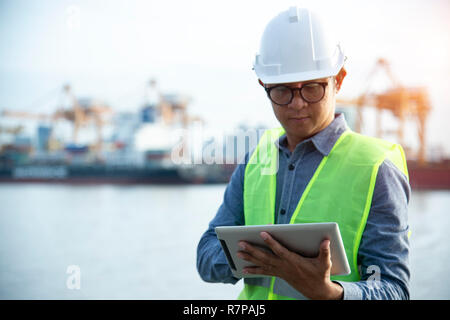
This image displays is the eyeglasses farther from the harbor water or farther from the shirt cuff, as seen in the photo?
the harbor water

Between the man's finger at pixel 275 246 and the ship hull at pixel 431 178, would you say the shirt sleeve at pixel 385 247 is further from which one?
the ship hull at pixel 431 178

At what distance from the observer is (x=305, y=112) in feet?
3.95

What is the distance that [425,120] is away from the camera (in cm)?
2602

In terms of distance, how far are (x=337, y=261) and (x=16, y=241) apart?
9663mm

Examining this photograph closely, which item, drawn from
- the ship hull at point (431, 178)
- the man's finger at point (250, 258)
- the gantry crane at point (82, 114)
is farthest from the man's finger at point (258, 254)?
the gantry crane at point (82, 114)

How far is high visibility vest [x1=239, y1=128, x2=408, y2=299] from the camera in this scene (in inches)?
43.6

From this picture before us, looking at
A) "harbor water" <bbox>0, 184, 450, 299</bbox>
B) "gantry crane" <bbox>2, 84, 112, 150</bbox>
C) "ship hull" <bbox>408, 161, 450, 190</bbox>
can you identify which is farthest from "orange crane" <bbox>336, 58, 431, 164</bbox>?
"gantry crane" <bbox>2, 84, 112, 150</bbox>

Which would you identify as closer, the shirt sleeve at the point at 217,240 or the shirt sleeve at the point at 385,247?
the shirt sleeve at the point at 385,247

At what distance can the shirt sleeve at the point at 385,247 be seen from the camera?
104 centimetres

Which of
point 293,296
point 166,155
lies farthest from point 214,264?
point 166,155

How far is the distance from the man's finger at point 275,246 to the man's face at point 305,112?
1.34ft

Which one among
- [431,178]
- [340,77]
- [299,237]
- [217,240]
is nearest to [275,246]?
[299,237]

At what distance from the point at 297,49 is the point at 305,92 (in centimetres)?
16
